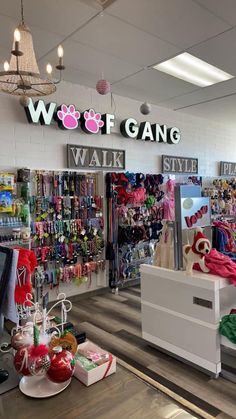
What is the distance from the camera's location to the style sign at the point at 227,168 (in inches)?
293

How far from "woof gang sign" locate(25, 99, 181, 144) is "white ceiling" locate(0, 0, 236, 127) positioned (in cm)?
47

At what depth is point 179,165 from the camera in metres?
6.20

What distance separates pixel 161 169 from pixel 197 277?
11.7 feet

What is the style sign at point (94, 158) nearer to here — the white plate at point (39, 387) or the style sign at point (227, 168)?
the style sign at point (227, 168)

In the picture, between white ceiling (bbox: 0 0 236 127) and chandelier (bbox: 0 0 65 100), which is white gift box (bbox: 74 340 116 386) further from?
white ceiling (bbox: 0 0 236 127)

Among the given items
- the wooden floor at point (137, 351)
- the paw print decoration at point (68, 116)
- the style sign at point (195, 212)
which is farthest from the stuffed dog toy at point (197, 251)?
the paw print decoration at point (68, 116)

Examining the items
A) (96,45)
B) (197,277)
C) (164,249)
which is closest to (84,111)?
(96,45)

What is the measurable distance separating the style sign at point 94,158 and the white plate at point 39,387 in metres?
3.55

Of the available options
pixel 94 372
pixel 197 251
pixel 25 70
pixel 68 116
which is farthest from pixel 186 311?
pixel 68 116

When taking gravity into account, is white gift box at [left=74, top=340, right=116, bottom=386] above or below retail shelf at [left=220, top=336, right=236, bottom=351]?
above

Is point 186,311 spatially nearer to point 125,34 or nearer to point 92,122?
point 125,34

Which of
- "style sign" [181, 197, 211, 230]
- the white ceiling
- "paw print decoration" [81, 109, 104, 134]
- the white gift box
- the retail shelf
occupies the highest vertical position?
the white ceiling

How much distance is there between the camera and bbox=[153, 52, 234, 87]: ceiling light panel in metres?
3.90

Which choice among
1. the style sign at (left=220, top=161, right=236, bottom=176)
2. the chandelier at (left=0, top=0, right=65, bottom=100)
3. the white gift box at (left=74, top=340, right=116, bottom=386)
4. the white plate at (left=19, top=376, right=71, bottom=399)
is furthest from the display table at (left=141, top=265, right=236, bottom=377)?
the style sign at (left=220, top=161, right=236, bottom=176)
